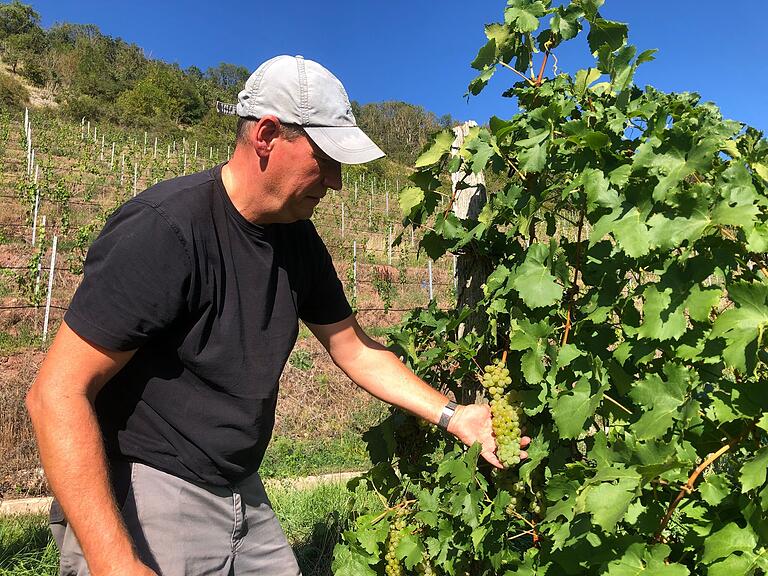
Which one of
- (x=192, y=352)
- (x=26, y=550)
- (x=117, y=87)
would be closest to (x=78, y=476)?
(x=192, y=352)

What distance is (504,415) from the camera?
195cm

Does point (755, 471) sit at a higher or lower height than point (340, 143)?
lower

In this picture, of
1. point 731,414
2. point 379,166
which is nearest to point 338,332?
point 731,414

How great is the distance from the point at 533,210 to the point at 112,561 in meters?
1.48

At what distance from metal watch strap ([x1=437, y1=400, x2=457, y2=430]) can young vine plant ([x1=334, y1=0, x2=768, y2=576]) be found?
12 centimetres

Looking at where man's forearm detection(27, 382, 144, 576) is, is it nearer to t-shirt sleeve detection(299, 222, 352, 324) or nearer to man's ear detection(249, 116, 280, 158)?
man's ear detection(249, 116, 280, 158)

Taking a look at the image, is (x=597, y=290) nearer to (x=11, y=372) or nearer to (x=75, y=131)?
(x=11, y=372)

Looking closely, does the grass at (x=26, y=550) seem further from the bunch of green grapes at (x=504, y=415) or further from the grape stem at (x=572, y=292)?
the grape stem at (x=572, y=292)

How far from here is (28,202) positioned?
14.4 meters

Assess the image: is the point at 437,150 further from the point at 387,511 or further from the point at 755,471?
the point at 755,471

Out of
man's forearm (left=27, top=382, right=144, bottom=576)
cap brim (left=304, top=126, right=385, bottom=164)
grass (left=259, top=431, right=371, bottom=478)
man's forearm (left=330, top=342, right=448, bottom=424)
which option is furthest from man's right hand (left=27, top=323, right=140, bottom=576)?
grass (left=259, top=431, right=371, bottom=478)

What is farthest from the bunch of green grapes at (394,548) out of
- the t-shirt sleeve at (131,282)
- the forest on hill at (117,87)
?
the forest on hill at (117,87)

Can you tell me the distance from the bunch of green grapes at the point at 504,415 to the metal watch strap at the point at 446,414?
20cm

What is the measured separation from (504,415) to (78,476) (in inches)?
47.1
